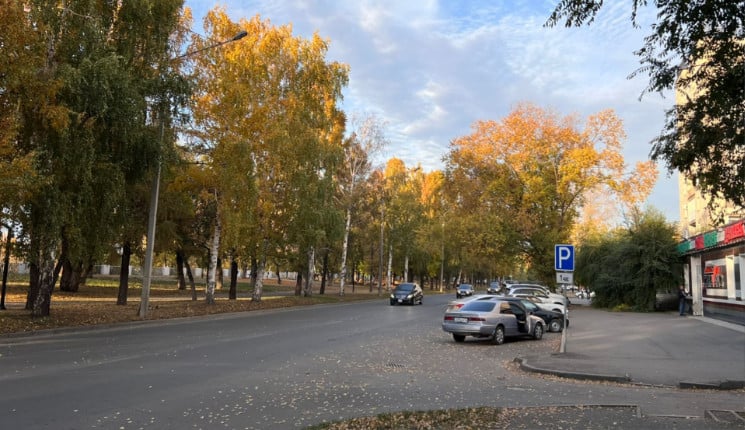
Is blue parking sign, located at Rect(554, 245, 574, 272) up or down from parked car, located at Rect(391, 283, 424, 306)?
up

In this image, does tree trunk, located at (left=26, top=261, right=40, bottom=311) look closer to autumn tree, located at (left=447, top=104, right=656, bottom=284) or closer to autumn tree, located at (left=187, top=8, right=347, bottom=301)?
autumn tree, located at (left=187, top=8, right=347, bottom=301)

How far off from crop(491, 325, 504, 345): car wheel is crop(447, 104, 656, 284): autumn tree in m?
22.4

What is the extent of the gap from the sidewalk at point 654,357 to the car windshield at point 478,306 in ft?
8.56

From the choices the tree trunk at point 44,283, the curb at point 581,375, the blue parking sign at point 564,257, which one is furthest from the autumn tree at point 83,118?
the blue parking sign at point 564,257

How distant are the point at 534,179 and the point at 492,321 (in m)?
23.9

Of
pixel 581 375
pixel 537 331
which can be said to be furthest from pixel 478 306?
pixel 581 375

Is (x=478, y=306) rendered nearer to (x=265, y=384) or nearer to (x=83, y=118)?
Answer: (x=265, y=384)

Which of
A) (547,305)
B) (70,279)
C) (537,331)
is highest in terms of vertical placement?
(70,279)

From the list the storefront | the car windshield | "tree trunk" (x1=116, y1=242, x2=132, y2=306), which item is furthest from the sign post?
"tree trunk" (x1=116, y1=242, x2=132, y2=306)

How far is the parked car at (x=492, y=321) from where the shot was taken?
16.6 m

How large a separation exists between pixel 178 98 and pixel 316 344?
10.8 metres

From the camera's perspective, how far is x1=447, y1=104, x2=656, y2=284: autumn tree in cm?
3844

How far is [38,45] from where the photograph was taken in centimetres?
1512

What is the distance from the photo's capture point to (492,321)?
659 inches
